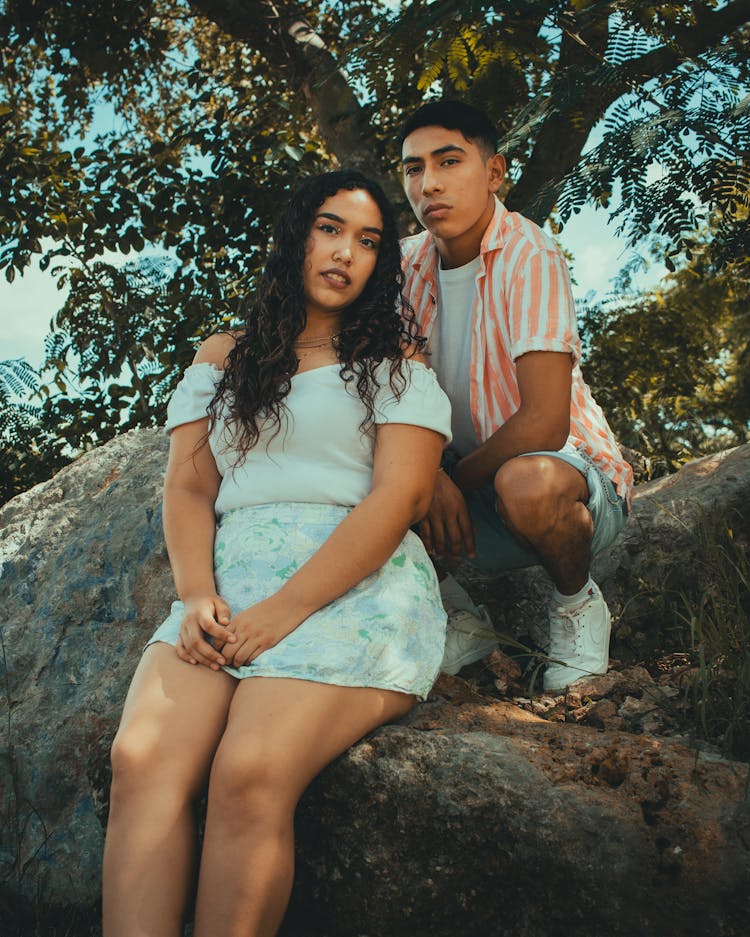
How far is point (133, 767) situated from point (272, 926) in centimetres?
50

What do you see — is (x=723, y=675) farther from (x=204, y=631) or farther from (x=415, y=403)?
(x=204, y=631)

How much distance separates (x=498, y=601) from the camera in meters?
3.87

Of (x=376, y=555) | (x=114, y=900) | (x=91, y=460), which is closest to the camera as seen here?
(x=114, y=900)

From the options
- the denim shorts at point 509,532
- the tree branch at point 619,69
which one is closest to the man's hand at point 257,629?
the denim shorts at point 509,532

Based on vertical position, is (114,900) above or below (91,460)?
below

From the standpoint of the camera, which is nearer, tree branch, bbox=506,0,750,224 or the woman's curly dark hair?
the woman's curly dark hair

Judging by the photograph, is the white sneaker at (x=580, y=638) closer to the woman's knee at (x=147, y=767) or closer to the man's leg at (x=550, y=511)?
the man's leg at (x=550, y=511)

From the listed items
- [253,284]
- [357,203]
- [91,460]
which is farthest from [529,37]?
[91,460]

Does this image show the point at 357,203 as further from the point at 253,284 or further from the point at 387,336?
the point at 253,284

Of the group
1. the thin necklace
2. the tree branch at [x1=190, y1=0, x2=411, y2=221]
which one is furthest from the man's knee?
the tree branch at [x1=190, y1=0, x2=411, y2=221]

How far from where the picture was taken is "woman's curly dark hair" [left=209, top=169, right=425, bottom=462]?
2.85m

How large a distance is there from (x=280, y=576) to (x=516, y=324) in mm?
1265

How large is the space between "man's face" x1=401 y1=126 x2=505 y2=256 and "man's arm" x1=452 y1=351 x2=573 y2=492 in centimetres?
68

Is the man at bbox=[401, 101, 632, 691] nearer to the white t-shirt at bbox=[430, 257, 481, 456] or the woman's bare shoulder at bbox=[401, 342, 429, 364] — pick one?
the white t-shirt at bbox=[430, 257, 481, 456]
